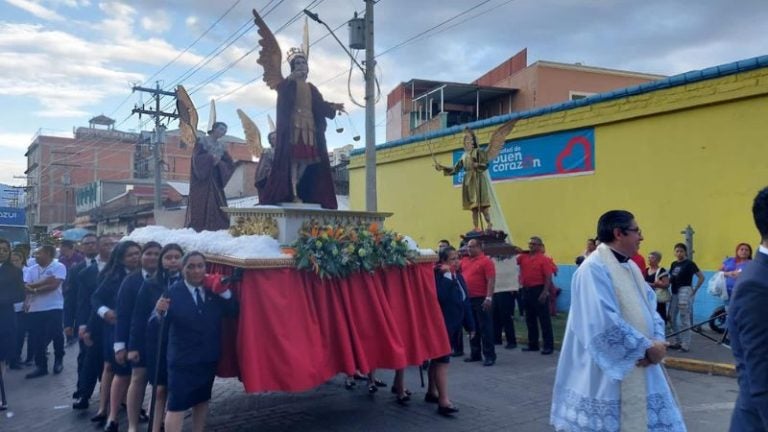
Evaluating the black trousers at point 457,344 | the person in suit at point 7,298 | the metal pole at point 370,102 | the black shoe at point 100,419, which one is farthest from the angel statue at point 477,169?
the person in suit at point 7,298

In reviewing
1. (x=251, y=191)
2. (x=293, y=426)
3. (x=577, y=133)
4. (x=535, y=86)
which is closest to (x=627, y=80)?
(x=535, y=86)

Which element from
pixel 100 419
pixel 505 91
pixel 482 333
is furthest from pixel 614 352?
pixel 505 91

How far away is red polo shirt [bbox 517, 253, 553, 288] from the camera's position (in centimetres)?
903

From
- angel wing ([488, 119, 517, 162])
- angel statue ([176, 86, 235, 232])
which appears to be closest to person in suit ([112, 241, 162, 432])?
angel statue ([176, 86, 235, 232])

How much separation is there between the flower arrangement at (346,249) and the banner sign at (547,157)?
758 cm

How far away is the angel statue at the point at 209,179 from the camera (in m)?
7.16

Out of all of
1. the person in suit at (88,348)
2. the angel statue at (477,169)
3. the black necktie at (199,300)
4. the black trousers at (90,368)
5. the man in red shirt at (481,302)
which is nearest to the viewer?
the black necktie at (199,300)

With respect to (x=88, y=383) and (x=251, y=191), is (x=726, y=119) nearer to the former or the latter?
(x=88, y=383)

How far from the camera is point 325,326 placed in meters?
5.20

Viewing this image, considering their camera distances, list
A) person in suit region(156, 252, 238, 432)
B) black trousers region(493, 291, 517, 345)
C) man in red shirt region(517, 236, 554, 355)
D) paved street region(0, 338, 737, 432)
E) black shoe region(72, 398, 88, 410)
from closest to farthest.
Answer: person in suit region(156, 252, 238, 432) < paved street region(0, 338, 737, 432) < black shoe region(72, 398, 88, 410) < man in red shirt region(517, 236, 554, 355) < black trousers region(493, 291, 517, 345)

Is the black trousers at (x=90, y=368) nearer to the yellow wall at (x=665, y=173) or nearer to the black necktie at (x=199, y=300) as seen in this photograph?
the black necktie at (x=199, y=300)

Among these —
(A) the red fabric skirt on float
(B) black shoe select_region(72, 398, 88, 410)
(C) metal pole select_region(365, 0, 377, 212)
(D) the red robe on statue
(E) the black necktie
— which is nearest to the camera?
(E) the black necktie

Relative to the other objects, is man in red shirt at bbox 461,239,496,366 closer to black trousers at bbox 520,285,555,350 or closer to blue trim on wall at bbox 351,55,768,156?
black trousers at bbox 520,285,555,350

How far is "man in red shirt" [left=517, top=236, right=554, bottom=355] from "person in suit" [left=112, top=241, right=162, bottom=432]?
5.67 meters
